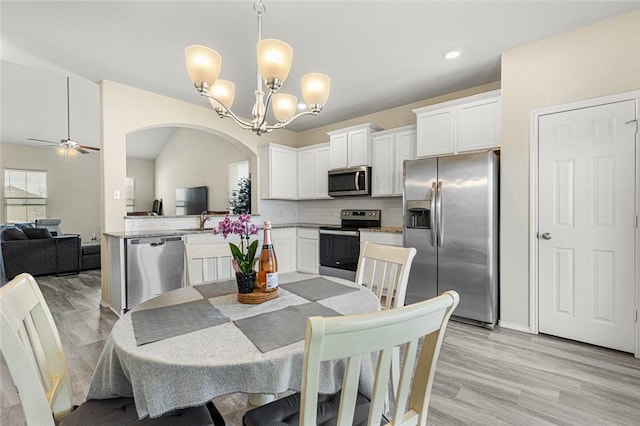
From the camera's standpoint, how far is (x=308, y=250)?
15.9 feet

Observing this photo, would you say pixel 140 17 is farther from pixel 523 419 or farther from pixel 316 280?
pixel 523 419

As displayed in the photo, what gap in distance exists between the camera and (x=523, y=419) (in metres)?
1.67

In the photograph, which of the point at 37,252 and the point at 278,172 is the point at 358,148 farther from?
the point at 37,252

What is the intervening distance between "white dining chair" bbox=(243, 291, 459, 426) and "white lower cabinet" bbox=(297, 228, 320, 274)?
3777 millimetres

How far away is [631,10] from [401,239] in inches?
107

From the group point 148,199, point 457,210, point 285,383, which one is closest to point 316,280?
point 285,383

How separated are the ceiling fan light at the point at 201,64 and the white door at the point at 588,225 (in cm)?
281

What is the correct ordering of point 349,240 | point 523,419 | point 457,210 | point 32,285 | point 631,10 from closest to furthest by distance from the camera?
point 32,285, point 523,419, point 631,10, point 457,210, point 349,240

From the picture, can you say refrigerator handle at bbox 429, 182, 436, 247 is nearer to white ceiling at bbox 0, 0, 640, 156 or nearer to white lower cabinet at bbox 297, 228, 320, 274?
white ceiling at bbox 0, 0, 640, 156

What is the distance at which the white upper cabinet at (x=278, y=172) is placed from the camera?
5070 millimetres

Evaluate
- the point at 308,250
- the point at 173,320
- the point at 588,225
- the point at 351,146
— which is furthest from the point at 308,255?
the point at 173,320

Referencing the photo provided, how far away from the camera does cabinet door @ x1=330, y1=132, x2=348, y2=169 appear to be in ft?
15.1

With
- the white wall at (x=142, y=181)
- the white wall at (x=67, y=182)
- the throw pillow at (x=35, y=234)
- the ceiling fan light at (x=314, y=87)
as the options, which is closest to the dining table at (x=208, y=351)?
Answer: the ceiling fan light at (x=314, y=87)

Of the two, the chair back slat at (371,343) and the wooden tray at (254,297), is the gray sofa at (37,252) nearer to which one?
the wooden tray at (254,297)
